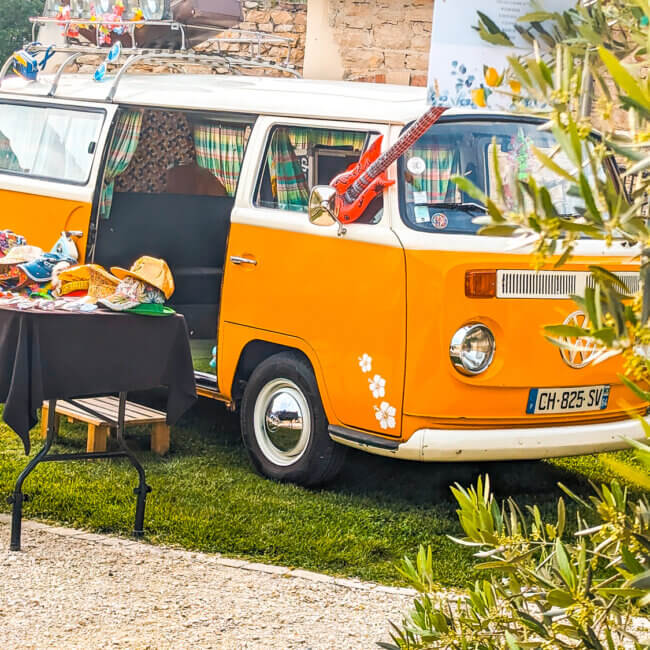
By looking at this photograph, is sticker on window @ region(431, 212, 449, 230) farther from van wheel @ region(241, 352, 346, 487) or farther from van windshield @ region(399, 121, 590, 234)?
van wheel @ region(241, 352, 346, 487)

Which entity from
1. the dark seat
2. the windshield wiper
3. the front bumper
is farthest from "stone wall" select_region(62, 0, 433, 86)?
the front bumper

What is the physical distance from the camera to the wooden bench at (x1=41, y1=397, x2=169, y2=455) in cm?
670

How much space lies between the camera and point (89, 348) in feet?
17.6

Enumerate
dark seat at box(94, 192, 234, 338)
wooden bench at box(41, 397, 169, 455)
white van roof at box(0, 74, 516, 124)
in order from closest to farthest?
1. white van roof at box(0, 74, 516, 124)
2. wooden bench at box(41, 397, 169, 455)
3. dark seat at box(94, 192, 234, 338)

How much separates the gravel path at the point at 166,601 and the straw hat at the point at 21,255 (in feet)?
5.90

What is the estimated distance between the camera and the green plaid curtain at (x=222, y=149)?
755 centimetres

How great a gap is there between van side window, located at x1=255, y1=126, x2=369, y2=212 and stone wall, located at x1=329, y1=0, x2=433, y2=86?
940cm

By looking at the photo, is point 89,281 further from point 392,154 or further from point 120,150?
point 120,150

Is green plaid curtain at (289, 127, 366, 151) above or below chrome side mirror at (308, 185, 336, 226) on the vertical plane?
above

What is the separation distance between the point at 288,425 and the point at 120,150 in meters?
2.35

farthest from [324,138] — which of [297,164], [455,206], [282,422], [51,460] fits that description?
[51,460]

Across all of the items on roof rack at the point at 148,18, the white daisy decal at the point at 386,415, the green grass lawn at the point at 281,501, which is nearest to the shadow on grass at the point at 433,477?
the green grass lawn at the point at 281,501

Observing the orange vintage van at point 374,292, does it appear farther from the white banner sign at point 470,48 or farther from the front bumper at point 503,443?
the white banner sign at point 470,48

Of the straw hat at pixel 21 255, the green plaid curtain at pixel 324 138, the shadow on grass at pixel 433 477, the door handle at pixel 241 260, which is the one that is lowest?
the shadow on grass at pixel 433 477
